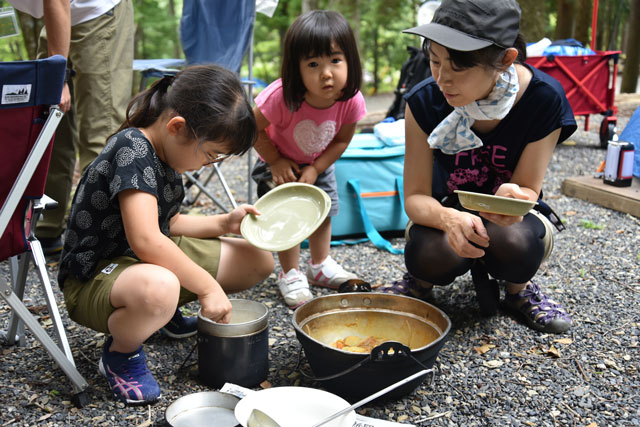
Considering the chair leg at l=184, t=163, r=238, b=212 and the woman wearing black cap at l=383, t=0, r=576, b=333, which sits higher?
the woman wearing black cap at l=383, t=0, r=576, b=333

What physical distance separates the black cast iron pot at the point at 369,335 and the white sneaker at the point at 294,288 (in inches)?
16.1

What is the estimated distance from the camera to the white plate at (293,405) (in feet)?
4.96

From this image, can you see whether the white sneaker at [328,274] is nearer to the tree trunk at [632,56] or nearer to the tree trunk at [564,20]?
the tree trunk at [632,56]

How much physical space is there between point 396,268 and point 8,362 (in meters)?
1.76

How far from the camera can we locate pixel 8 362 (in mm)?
1950

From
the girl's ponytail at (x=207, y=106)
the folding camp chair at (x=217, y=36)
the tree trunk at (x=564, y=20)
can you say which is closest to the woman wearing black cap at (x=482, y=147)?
the girl's ponytail at (x=207, y=106)

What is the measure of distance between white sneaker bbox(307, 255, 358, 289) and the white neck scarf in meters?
0.81

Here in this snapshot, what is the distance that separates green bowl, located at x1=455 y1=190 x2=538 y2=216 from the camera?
161cm

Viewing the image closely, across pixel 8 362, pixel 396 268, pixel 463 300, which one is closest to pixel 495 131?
pixel 463 300

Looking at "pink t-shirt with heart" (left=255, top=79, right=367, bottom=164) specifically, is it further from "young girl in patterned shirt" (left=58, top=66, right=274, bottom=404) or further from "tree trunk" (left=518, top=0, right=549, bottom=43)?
"tree trunk" (left=518, top=0, right=549, bottom=43)

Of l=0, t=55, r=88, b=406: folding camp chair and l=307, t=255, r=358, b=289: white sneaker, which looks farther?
l=307, t=255, r=358, b=289: white sneaker

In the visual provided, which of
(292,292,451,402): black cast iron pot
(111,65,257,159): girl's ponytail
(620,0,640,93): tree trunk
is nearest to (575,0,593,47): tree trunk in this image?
(620,0,640,93): tree trunk

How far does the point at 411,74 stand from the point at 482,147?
326 cm

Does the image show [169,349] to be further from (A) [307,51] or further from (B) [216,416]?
(A) [307,51]
